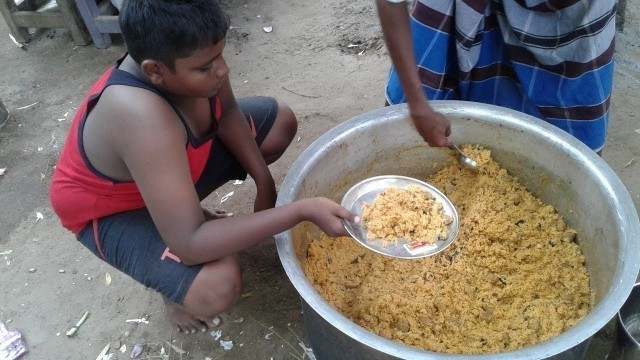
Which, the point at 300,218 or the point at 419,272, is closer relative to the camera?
the point at 300,218

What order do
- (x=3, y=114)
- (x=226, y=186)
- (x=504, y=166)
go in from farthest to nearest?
(x=3, y=114) < (x=226, y=186) < (x=504, y=166)

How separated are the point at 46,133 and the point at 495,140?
7.46ft

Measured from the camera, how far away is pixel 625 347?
1.58 m

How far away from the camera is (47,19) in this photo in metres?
3.49

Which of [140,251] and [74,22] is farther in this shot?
[74,22]

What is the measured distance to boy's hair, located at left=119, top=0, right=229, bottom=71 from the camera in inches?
49.6

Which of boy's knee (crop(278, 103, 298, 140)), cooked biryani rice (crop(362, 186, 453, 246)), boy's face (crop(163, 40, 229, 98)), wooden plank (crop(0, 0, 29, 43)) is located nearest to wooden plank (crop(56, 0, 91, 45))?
wooden plank (crop(0, 0, 29, 43))

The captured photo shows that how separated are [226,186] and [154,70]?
3.85ft

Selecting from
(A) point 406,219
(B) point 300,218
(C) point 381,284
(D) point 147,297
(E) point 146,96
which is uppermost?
(E) point 146,96

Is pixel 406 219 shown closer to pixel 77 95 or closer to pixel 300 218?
pixel 300 218

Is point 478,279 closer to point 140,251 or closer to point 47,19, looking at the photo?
point 140,251

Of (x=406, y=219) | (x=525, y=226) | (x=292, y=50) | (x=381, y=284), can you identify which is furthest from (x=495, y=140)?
(x=292, y=50)

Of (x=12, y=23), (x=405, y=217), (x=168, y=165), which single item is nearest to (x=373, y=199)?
(x=405, y=217)

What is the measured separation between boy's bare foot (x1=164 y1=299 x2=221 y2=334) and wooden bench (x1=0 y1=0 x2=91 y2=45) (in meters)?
2.28
